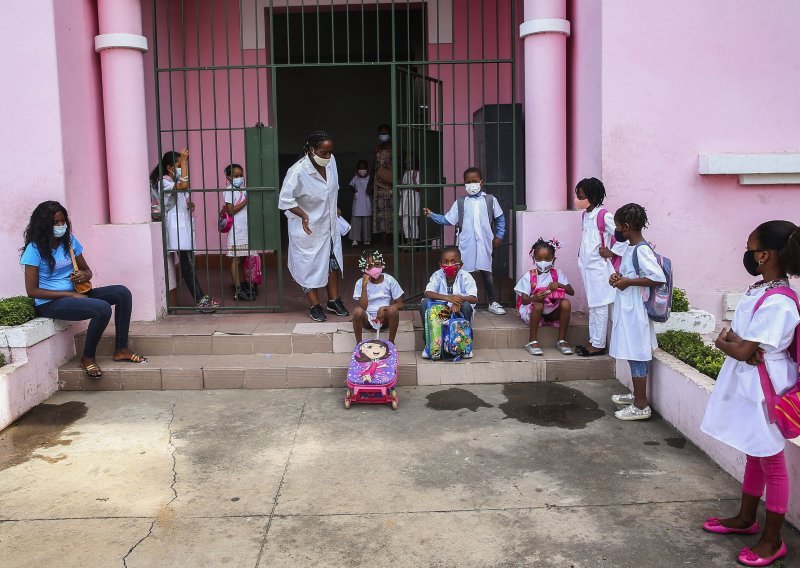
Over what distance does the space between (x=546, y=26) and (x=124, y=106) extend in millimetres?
3883

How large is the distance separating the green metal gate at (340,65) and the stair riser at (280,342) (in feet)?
3.07

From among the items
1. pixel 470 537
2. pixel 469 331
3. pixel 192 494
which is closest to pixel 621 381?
pixel 469 331

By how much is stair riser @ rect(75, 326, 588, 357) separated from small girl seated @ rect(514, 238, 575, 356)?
0.46 feet

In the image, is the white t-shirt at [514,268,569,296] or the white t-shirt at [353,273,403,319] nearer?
the white t-shirt at [353,273,403,319]

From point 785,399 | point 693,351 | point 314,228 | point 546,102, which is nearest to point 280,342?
point 314,228

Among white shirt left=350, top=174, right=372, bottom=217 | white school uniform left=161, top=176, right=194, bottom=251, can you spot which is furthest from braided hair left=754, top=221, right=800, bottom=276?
white shirt left=350, top=174, right=372, bottom=217

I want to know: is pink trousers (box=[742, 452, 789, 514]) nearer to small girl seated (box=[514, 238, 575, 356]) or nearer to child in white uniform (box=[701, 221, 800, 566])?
child in white uniform (box=[701, 221, 800, 566])

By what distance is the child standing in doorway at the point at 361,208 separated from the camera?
40.3 ft

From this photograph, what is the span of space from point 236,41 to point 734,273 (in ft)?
21.9

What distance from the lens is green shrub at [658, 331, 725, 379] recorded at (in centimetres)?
531

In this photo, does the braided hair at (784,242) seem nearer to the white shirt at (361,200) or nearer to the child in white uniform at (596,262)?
the child in white uniform at (596,262)

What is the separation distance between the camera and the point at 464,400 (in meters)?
6.09

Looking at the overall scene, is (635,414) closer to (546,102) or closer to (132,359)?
(546,102)

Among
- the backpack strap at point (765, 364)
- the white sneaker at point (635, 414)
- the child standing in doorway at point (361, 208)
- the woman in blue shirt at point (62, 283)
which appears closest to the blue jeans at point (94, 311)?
the woman in blue shirt at point (62, 283)
